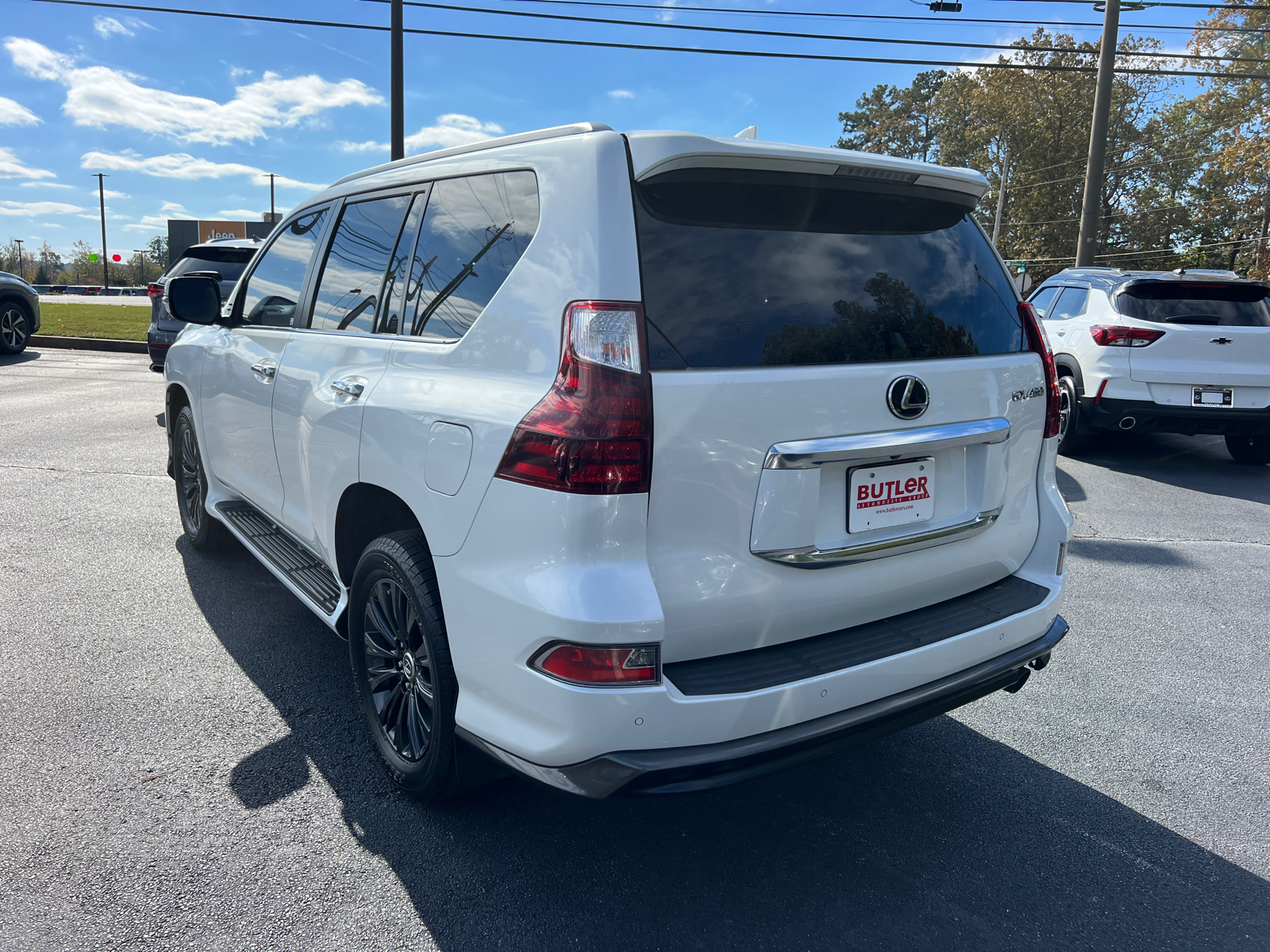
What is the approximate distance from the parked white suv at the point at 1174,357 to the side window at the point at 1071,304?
0.19 m

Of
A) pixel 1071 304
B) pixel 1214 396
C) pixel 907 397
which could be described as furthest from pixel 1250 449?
pixel 907 397

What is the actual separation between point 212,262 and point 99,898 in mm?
9017

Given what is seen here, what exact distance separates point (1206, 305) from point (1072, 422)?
4.82 feet

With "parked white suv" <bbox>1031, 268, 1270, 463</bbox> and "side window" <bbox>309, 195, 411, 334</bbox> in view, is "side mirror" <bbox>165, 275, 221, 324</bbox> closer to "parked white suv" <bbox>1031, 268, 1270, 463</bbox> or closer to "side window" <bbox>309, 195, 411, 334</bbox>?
"side window" <bbox>309, 195, 411, 334</bbox>

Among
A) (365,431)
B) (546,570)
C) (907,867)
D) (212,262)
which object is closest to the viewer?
(546,570)

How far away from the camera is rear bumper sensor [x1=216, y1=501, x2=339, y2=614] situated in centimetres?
314

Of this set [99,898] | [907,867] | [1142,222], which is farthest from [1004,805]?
[1142,222]

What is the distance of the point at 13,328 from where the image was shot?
557 inches

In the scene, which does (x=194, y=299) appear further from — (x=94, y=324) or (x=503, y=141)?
(x=94, y=324)

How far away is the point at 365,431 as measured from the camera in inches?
102

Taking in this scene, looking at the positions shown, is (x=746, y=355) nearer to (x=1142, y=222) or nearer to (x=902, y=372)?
(x=902, y=372)

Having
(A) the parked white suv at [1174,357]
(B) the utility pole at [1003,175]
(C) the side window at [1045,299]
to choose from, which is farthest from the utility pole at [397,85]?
(B) the utility pole at [1003,175]

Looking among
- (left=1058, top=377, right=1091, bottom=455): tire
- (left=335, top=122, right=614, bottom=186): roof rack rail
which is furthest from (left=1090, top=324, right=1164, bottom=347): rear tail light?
(left=335, top=122, right=614, bottom=186): roof rack rail

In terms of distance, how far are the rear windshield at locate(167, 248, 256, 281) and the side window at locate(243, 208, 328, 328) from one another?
6275mm
